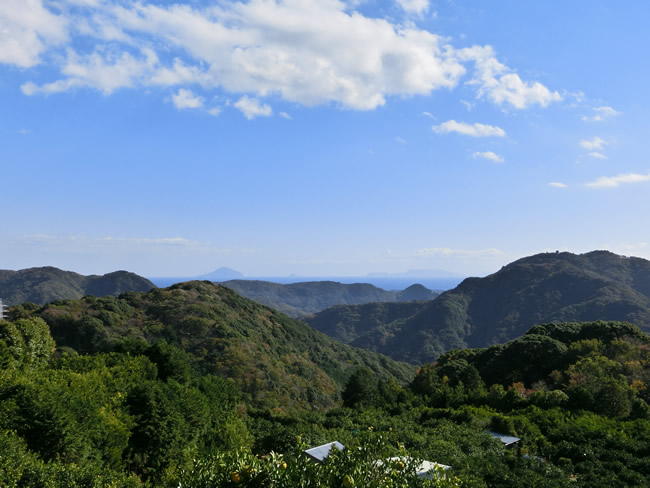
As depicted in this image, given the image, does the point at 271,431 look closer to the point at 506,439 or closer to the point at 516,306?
the point at 506,439

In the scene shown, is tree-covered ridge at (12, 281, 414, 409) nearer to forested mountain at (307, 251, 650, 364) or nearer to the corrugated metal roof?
the corrugated metal roof

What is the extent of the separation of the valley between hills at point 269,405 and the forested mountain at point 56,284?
88204mm

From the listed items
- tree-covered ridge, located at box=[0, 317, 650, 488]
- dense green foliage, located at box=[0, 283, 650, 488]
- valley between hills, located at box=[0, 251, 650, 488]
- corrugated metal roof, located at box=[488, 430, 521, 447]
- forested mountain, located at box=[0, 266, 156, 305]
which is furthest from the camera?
forested mountain, located at box=[0, 266, 156, 305]

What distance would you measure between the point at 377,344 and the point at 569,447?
122m

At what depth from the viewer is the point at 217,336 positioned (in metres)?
51.6

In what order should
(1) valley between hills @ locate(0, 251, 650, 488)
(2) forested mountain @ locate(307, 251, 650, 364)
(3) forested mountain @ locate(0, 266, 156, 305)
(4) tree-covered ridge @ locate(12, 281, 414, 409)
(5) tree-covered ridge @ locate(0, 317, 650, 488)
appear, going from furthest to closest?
(3) forested mountain @ locate(0, 266, 156, 305)
(2) forested mountain @ locate(307, 251, 650, 364)
(4) tree-covered ridge @ locate(12, 281, 414, 409)
(1) valley between hills @ locate(0, 251, 650, 488)
(5) tree-covered ridge @ locate(0, 317, 650, 488)

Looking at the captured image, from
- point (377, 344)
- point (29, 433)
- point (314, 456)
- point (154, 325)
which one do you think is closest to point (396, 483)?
point (314, 456)

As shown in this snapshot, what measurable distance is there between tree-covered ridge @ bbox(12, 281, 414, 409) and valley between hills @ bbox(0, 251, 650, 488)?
27 centimetres

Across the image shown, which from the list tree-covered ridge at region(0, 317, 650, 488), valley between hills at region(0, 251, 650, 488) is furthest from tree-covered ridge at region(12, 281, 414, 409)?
tree-covered ridge at region(0, 317, 650, 488)

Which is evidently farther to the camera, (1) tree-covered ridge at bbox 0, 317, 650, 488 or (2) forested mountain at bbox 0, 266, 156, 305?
(2) forested mountain at bbox 0, 266, 156, 305

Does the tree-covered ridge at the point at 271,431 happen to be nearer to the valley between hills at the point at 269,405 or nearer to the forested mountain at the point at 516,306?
the valley between hills at the point at 269,405

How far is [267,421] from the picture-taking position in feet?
76.8

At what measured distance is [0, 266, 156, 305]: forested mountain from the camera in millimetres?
123625

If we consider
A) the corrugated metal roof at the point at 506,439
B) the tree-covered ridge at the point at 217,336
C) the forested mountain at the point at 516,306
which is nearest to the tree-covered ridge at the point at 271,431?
the corrugated metal roof at the point at 506,439
